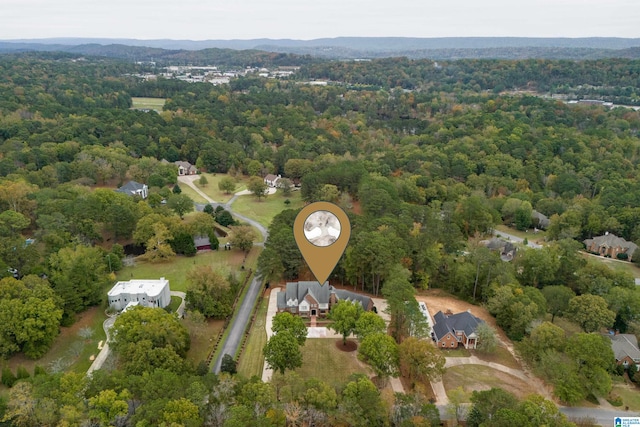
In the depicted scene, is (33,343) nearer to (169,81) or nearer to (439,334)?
(439,334)

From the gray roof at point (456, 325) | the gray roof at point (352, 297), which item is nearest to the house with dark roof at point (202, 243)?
the gray roof at point (352, 297)

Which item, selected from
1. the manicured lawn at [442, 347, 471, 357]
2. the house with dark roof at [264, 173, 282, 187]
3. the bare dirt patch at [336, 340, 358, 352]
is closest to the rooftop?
the bare dirt patch at [336, 340, 358, 352]

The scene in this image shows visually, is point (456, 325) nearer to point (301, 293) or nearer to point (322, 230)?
point (301, 293)

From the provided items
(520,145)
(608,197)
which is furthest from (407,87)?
(608,197)

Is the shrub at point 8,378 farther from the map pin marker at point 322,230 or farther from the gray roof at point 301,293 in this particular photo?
the map pin marker at point 322,230

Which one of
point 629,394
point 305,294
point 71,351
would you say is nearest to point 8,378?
point 71,351

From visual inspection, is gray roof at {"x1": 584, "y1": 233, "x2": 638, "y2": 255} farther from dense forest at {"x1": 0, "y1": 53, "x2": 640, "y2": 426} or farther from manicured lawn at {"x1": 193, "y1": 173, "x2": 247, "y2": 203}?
manicured lawn at {"x1": 193, "y1": 173, "x2": 247, "y2": 203}
